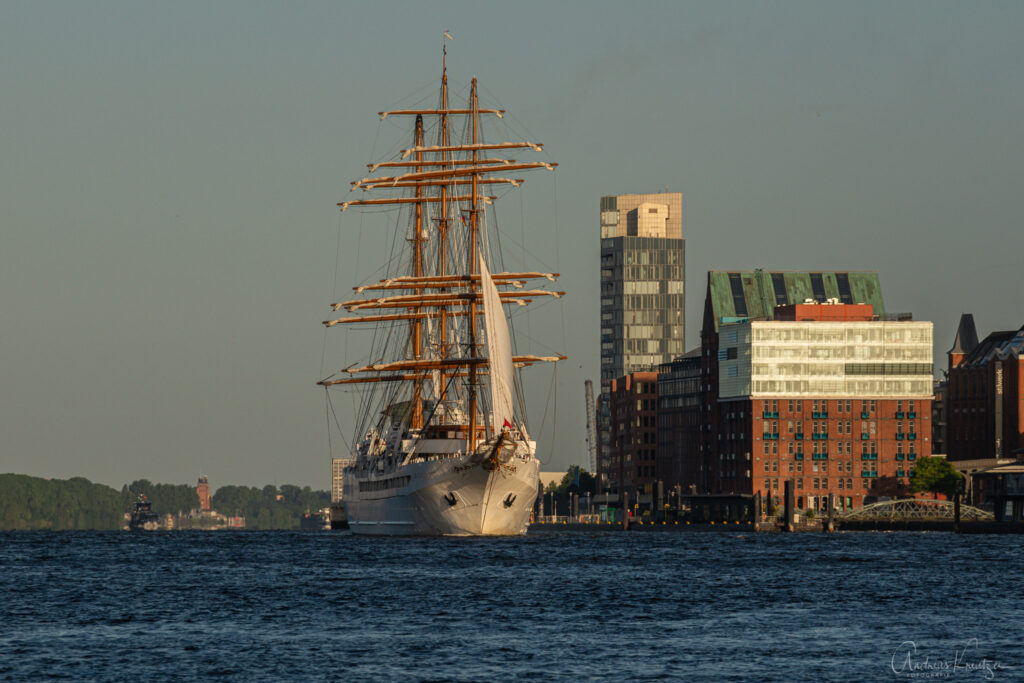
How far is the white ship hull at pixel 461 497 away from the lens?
151 m

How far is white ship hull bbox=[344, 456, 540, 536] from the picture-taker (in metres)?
151

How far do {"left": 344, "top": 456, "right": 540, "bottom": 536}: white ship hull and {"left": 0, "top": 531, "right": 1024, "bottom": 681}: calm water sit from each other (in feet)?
67.5

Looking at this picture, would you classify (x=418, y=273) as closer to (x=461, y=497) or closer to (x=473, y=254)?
(x=473, y=254)

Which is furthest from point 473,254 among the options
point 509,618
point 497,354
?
point 509,618

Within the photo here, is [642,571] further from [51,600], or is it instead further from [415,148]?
[415,148]

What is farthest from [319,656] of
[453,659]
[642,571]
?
[642,571]

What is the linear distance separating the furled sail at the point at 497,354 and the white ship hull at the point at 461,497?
5167 millimetres

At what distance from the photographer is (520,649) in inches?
2520

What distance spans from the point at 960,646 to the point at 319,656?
2380 centimetres

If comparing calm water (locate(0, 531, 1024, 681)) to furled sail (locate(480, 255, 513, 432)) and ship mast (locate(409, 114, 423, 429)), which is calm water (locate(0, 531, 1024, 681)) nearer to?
furled sail (locate(480, 255, 513, 432))

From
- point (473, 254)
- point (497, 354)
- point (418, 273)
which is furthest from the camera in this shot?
point (418, 273)

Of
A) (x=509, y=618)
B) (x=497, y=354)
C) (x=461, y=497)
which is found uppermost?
(x=497, y=354)

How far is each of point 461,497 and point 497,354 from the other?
14116 mm

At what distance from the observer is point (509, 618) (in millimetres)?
75750
